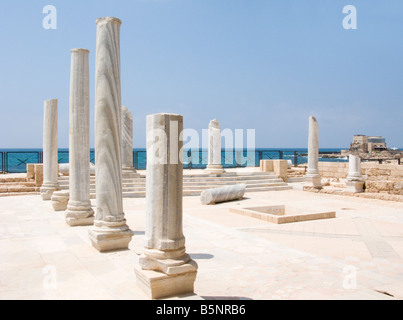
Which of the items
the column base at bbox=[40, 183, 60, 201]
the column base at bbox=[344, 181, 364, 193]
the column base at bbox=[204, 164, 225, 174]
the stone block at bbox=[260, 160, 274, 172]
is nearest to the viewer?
the column base at bbox=[40, 183, 60, 201]

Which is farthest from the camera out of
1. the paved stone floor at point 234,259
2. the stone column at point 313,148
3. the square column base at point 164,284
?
the stone column at point 313,148

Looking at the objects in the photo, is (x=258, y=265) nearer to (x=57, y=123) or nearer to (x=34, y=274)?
(x=34, y=274)

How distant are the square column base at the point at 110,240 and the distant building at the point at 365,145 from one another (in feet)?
193

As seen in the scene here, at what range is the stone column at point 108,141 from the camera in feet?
22.2

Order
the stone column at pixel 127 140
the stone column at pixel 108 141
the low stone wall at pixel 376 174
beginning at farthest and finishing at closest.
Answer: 1. the stone column at pixel 127 140
2. the low stone wall at pixel 376 174
3. the stone column at pixel 108 141

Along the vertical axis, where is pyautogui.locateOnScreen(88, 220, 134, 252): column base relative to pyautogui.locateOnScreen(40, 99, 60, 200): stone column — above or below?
below

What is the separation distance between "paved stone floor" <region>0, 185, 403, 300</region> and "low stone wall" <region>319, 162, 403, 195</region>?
16.1 feet

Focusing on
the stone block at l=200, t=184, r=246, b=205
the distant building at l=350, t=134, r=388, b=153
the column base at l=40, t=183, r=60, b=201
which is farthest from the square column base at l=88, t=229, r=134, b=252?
the distant building at l=350, t=134, r=388, b=153

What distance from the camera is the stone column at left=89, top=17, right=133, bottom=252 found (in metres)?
6.78

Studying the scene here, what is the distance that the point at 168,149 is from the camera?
4.48m

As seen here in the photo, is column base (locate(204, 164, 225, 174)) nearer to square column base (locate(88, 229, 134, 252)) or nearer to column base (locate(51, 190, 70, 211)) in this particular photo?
column base (locate(51, 190, 70, 211))

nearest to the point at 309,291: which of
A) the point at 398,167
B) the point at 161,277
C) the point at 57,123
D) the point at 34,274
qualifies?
the point at 161,277

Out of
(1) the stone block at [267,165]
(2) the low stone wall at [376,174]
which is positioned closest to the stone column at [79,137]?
(2) the low stone wall at [376,174]

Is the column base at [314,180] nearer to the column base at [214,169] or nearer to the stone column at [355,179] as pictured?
the stone column at [355,179]
